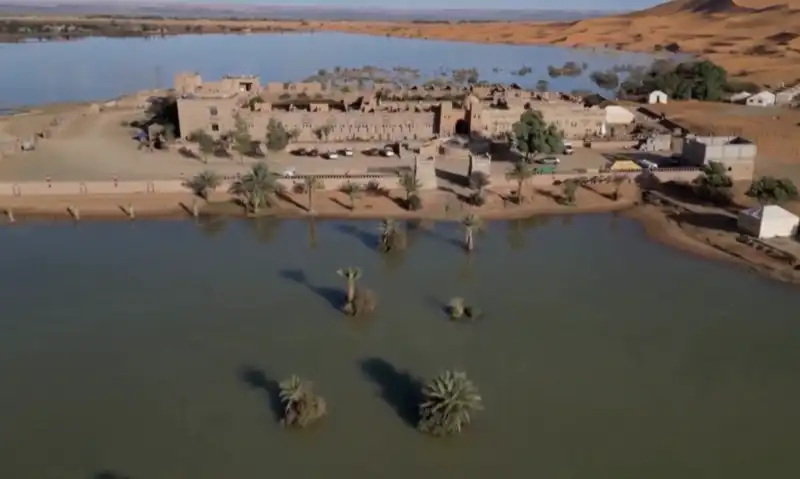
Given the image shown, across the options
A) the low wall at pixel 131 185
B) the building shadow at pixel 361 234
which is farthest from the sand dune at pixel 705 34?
the building shadow at pixel 361 234

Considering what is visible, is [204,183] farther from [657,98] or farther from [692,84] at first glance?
[692,84]

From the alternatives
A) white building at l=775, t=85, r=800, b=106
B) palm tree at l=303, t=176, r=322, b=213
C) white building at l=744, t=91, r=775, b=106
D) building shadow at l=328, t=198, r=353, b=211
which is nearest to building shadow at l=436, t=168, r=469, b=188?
building shadow at l=328, t=198, r=353, b=211

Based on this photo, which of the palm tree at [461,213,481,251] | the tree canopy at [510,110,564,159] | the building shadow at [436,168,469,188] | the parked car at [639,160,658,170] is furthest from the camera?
the parked car at [639,160,658,170]

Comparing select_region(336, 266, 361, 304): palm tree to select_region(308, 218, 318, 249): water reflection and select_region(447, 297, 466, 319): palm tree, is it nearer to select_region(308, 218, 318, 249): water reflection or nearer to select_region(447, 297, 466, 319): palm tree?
select_region(447, 297, 466, 319): palm tree

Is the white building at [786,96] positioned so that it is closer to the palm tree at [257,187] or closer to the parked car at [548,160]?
the parked car at [548,160]

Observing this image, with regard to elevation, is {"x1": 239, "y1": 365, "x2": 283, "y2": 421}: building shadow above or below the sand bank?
below

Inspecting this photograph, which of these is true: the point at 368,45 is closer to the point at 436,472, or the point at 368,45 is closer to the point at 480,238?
the point at 480,238
